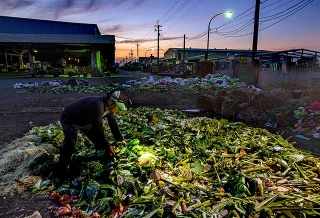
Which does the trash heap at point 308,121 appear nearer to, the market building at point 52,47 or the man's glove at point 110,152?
the man's glove at point 110,152

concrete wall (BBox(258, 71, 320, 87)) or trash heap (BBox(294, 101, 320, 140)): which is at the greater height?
concrete wall (BBox(258, 71, 320, 87))

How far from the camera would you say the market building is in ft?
87.5

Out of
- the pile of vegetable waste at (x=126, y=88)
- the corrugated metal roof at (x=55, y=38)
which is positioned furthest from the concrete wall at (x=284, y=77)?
the corrugated metal roof at (x=55, y=38)

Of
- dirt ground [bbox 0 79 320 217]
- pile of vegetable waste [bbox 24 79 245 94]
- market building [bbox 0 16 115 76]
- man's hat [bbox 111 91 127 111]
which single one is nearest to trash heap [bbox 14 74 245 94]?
pile of vegetable waste [bbox 24 79 245 94]

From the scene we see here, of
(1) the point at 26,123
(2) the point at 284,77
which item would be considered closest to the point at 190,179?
(1) the point at 26,123

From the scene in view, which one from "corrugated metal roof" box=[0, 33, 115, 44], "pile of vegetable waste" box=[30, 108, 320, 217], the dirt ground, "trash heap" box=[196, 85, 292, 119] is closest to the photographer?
"pile of vegetable waste" box=[30, 108, 320, 217]

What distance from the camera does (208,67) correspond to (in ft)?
85.0

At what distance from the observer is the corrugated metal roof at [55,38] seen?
26.1 m

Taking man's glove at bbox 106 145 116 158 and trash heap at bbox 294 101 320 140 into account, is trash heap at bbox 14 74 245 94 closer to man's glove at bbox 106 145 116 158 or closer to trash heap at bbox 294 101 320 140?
trash heap at bbox 294 101 320 140

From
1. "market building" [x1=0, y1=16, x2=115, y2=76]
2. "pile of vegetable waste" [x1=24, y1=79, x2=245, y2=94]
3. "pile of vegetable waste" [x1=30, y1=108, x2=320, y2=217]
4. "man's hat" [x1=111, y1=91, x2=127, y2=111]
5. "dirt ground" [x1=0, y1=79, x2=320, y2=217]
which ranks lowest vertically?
"dirt ground" [x1=0, y1=79, x2=320, y2=217]

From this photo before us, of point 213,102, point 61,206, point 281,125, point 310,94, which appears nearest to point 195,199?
point 61,206

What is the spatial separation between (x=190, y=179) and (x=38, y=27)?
1606 inches

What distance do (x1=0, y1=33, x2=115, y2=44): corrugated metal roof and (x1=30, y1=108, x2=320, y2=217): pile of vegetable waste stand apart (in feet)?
77.9

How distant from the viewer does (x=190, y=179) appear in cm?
359
